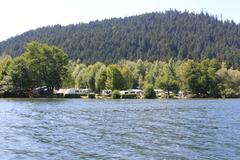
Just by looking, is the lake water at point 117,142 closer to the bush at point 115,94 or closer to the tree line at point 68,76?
the tree line at point 68,76

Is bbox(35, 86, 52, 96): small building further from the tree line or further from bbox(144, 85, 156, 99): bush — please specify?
bbox(144, 85, 156, 99): bush

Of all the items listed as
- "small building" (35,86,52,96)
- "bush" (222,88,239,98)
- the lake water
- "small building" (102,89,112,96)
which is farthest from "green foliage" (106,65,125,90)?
the lake water

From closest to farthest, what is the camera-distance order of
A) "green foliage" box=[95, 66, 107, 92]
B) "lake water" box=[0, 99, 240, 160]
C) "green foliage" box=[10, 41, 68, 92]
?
"lake water" box=[0, 99, 240, 160] < "green foliage" box=[10, 41, 68, 92] < "green foliage" box=[95, 66, 107, 92]

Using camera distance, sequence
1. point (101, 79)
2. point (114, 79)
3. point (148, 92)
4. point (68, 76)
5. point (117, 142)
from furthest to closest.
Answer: point (101, 79), point (114, 79), point (148, 92), point (68, 76), point (117, 142)

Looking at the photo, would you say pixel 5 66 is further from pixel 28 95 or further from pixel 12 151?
pixel 12 151

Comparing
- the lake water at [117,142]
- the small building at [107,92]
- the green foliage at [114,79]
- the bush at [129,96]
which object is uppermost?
the green foliage at [114,79]

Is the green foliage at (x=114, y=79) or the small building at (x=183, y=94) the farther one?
the small building at (x=183, y=94)

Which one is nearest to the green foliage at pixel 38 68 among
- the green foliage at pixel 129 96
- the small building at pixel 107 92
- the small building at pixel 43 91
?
the small building at pixel 43 91

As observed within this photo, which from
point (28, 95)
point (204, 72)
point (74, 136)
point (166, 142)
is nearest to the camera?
point (166, 142)

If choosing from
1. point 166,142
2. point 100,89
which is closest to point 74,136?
point 166,142

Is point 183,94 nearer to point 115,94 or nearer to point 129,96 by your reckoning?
point 129,96

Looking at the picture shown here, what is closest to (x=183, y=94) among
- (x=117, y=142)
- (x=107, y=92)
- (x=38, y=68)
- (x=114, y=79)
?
(x=114, y=79)

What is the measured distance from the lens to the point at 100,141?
3819 centimetres

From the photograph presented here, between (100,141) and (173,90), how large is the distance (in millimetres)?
163496
